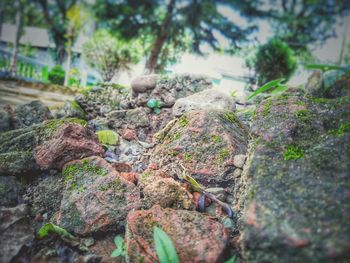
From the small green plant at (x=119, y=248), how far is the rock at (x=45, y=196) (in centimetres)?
50

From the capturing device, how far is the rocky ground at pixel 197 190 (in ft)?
3.40

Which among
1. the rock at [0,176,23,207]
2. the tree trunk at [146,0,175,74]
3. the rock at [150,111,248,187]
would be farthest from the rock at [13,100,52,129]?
the tree trunk at [146,0,175,74]

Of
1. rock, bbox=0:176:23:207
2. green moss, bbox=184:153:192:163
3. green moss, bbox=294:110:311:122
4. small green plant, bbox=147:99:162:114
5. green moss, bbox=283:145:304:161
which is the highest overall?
green moss, bbox=294:110:311:122

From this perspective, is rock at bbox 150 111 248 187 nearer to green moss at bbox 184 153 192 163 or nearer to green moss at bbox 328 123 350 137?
green moss at bbox 184 153 192 163

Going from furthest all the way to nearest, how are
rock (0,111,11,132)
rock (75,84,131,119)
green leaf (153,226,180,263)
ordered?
rock (75,84,131,119) < rock (0,111,11,132) < green leaf (153,226,180,263)

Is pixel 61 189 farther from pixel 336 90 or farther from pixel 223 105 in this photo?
pixel 336 90

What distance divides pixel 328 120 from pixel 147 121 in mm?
1725

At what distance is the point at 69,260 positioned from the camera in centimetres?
132

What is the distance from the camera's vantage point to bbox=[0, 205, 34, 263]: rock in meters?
1.24

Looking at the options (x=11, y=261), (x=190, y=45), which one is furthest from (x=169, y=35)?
(x=11, y=261)

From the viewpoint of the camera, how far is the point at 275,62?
293 inches

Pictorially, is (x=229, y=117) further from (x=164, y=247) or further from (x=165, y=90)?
(x=164, y=247)

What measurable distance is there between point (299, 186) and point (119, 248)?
3.04 ft

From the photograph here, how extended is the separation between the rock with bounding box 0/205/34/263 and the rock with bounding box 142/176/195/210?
2.04 feet
